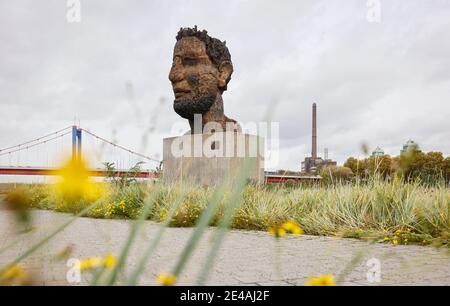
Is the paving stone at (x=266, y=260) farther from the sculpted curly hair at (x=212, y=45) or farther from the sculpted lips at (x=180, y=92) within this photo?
the sculpted curly hair at (x=212, y=45)

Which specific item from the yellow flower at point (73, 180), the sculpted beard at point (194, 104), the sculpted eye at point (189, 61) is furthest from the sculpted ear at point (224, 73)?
the yellow flower at point (73, 180)

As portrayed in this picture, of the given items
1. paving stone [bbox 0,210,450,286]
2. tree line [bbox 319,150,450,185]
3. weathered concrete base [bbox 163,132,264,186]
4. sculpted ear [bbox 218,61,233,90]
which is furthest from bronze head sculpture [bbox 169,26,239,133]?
paving stone [bbox 0,210,450,286]

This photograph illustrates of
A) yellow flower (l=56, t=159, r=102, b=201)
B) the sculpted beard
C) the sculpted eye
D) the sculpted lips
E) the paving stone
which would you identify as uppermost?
the sculpted eye

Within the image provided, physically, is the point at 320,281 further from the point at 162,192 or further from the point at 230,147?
the point at 230,147

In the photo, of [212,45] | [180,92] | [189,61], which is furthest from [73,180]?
[212,45]

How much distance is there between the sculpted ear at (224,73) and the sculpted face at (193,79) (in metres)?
0.13

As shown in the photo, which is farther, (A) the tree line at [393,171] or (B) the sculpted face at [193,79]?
(B) the sculpted face at [193,79]

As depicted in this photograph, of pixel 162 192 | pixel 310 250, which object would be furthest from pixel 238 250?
pixel 162 192

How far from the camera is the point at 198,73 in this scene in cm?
1277

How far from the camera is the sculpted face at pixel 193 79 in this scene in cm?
1275

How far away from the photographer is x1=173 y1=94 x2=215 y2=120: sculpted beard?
41.7 feet

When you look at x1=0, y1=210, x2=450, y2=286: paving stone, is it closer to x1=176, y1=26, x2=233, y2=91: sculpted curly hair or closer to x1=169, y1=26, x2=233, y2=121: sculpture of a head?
x1=169, y1=26, x2=233, y2=121: sculpture of a head

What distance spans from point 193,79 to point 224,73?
3.61 feet

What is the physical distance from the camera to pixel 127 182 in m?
9.42
